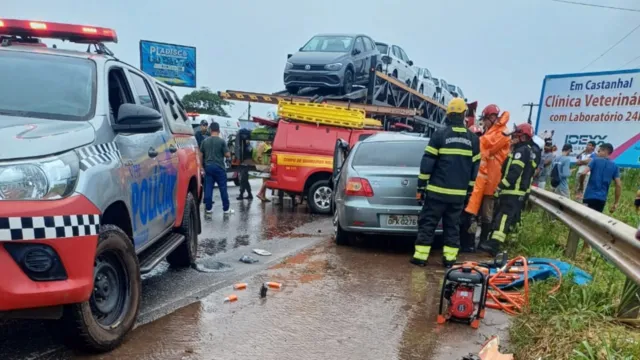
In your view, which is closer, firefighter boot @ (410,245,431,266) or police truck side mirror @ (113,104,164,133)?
police truck side mirror @ (113,104,164,133)

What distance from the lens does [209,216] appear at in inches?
357

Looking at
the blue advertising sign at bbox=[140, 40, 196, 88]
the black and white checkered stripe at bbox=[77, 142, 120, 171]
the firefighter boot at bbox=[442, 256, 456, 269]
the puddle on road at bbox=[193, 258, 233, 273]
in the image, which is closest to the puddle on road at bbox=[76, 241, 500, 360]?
the firefighter boot at bbox=[442, 256, 456, 269]

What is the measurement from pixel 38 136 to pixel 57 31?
179cm

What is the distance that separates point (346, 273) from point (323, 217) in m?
4.45

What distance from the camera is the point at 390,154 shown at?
655 centimetres

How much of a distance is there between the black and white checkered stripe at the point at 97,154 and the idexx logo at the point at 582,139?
10.4m

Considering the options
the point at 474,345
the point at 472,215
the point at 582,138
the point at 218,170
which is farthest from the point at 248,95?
the point at 474,345

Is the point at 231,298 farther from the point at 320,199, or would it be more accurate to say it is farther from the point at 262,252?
the point at 320,199

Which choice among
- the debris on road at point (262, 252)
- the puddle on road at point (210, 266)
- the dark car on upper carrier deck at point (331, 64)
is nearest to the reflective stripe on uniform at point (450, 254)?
the debris on road at point (262, 252)

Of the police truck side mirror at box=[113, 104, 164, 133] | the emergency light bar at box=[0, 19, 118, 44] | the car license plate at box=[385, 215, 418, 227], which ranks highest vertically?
the emergency light bar at box=[0, 19, 118, 44]

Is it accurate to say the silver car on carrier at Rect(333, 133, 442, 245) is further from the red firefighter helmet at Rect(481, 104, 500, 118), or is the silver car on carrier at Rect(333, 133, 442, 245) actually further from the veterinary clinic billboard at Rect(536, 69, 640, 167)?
the veterinary clinic billboard at Rect(536, 69, 640, 167)

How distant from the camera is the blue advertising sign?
63.9 feet

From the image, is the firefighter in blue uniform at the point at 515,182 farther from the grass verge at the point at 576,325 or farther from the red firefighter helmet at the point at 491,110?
the grass verge at the point at 576,325

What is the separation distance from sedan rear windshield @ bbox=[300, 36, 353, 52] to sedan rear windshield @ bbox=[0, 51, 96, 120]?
9393mm
